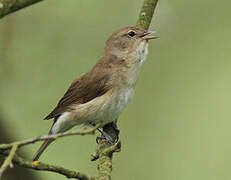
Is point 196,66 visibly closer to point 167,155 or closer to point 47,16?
point 167,155

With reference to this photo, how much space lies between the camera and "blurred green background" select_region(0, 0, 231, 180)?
6406mm

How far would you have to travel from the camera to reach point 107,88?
5.00 metres

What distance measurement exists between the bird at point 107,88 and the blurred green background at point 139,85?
3.81 feet

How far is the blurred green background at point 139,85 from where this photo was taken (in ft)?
21.0

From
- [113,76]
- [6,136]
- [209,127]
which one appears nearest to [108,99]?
[113,76]

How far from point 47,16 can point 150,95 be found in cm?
219

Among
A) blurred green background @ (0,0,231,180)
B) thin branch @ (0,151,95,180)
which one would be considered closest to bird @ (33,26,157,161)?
blurred green background @ (0,0,231,180)

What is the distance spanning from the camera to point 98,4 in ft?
22.7

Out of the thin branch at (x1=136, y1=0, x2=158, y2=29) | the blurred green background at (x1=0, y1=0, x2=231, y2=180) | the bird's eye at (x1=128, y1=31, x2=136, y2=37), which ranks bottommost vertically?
the blurred green background at (x1=0, y1=0, x2=231, y2=180)

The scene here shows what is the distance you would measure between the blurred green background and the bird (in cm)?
116

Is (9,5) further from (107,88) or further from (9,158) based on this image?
(9,158)

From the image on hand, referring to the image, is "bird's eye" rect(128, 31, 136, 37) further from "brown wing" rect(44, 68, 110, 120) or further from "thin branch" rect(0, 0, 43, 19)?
"thin branch" rect(0, 0, 43, 19)

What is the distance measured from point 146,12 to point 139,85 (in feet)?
8.30

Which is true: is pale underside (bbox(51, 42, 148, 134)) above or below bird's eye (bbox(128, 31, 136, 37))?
below
